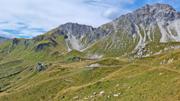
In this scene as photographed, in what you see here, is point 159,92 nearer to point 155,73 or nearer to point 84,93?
point 155,73

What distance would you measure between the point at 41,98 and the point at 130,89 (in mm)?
98158

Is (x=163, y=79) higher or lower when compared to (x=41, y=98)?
higher

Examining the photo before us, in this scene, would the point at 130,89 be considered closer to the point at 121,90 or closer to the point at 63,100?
the point at 121,90

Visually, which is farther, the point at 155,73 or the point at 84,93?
the point at 84,93

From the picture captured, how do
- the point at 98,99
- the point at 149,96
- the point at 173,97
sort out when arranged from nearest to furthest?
the point at 173,97
the point at 149,96
the point at 98,99

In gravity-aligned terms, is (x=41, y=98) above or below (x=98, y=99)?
below

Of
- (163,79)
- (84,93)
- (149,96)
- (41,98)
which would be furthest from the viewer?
(41,98)

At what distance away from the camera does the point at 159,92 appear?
286ft

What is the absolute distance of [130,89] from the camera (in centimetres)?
10506

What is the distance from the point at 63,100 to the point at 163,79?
5831cm

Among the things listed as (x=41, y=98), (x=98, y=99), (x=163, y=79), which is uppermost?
(x=163, y=79)

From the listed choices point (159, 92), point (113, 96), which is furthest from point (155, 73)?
point (159, 92)

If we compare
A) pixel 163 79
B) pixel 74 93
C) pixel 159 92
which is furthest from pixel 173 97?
pixel 74 93

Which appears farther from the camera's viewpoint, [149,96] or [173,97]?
[149,96]
